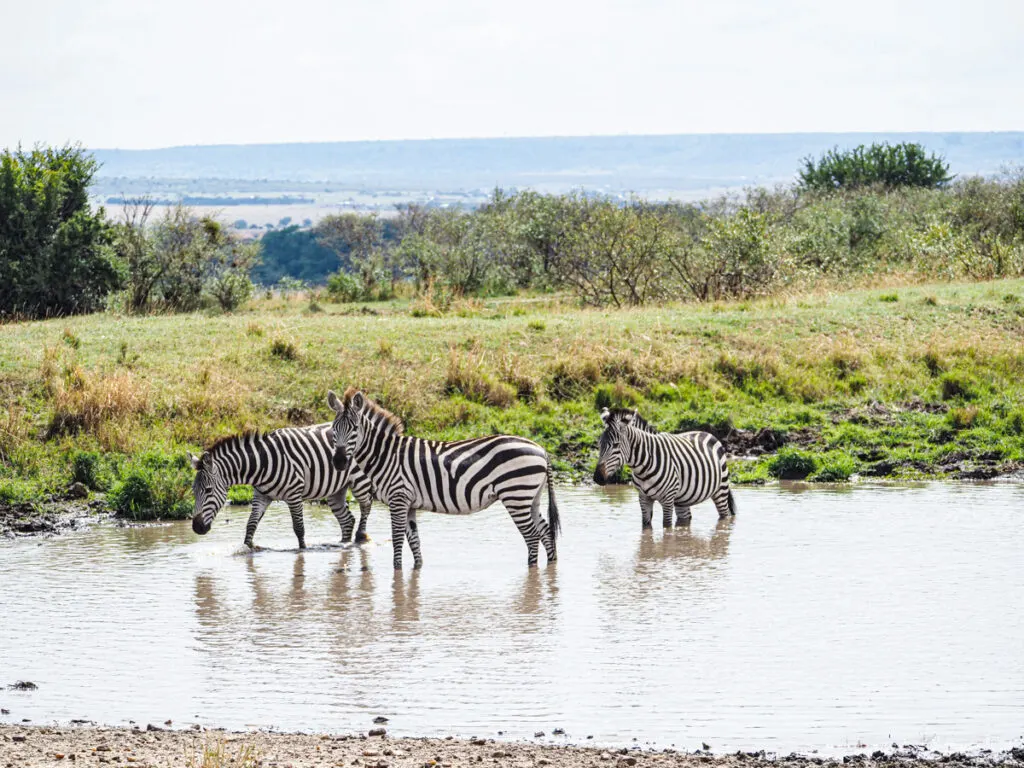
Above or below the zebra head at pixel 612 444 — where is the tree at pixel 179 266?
above

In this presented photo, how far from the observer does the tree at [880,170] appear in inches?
2315

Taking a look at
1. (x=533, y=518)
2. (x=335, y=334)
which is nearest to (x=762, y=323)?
(x=335, y=334)

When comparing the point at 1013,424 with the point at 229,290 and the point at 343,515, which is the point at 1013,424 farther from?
the point at 229,290

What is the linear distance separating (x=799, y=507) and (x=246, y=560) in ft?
19.2

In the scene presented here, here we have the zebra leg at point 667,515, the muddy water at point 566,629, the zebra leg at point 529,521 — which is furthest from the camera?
the zebra leg at point 667,515

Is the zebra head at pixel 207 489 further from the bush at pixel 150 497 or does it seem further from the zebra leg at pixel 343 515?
the bush at pixel 150 497

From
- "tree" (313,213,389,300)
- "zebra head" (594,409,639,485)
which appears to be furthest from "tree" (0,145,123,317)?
"tree" (313,213,389,300)

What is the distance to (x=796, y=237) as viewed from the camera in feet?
104

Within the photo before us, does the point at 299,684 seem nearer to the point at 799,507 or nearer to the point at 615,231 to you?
the point at 799,507

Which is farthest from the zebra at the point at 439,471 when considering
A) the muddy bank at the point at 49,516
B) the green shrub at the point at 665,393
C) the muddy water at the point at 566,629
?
the green shrub at the point at 665,393

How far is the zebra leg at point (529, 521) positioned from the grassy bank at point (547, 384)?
441 centimetres

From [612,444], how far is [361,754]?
6.20 meters

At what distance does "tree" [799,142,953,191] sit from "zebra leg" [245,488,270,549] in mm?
48629

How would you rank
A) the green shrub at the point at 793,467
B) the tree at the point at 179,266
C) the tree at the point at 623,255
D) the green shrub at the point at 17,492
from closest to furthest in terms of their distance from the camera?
1. the green shrub at the point at 17,492
2. the green shrub at the point at 793,467
3. the tree at the point at 623,255
4. the tree at the point at 179,266
